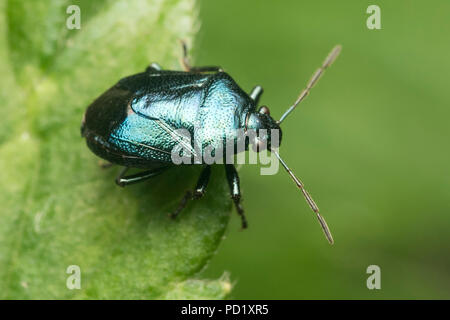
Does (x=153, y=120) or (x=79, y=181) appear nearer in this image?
(x=153, y=120)

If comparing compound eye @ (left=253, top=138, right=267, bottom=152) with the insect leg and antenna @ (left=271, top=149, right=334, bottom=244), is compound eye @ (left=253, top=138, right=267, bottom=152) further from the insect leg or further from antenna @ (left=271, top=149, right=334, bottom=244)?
the insect leg

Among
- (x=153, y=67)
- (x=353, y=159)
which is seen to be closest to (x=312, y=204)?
(x=353, y=159)

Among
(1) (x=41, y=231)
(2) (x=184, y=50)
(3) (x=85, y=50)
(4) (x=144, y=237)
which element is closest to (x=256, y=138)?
(2) (x=184, y=50)

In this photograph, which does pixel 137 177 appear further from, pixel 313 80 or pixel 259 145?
pixel 313 80

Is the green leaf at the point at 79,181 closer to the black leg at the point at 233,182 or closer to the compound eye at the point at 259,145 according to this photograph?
the black leg at the point at 233,182

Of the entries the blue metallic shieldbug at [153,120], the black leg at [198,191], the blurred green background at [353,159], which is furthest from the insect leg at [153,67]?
the blurred green background at [353,159]

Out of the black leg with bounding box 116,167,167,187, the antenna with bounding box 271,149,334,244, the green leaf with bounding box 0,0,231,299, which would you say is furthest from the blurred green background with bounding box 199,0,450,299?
the green leaf with bounding box 0,0,231,299
